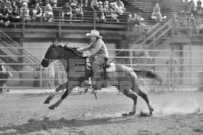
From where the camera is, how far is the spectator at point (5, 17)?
48.2 feet

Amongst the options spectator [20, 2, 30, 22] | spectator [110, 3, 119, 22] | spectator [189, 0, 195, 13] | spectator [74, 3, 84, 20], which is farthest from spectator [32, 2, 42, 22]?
spectator [189, 0, 195, 13]

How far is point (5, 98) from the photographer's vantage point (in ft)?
37.4

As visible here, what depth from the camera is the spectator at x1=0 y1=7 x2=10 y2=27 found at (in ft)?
48.2

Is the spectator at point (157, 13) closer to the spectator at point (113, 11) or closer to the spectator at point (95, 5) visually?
the spectator at point (113, 11)

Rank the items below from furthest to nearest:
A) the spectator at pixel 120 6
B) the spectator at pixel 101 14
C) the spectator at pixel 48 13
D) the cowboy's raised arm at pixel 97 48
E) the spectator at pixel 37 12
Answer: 1. the spectator at pixel 120 6
2. the spectator at pixel 101 14
3. the spectator at pixel 48 13
4. the spectator at pixel 37 12
5. the cowboy's raised arm at pixel 97 48

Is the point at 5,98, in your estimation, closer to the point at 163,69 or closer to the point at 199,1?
the point at 163,69

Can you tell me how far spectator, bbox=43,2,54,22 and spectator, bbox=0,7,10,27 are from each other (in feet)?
5.62

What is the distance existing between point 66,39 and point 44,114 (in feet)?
29.2

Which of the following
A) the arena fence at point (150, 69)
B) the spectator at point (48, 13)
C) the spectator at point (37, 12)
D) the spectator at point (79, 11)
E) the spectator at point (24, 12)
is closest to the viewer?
the arena fence at point (150, 69)

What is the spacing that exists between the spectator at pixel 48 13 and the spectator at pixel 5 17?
171 cm

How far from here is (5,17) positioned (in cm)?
1473

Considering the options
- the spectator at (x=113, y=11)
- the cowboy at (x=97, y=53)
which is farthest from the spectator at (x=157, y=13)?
the cowboy at (x=97, y=53)

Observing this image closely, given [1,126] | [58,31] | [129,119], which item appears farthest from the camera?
Answer: [58,31]

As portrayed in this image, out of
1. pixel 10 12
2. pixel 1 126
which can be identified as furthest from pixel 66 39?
pixel 1 126
